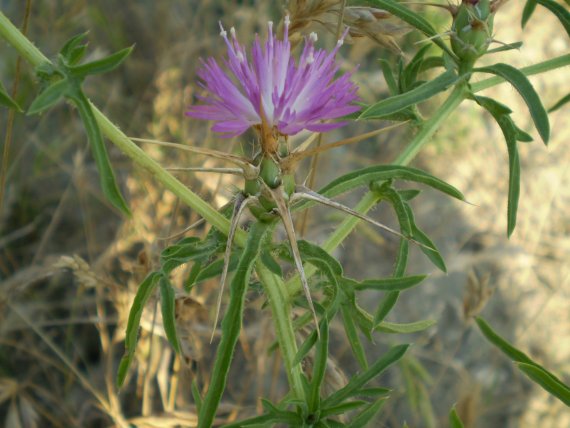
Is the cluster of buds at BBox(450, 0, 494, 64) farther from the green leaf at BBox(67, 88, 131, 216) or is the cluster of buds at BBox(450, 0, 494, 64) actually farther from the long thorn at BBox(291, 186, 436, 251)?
the green leaf at BBox(67, 88, 131, 216)

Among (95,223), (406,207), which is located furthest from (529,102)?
(95,223)

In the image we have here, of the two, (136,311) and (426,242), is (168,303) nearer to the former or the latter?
(136,311)

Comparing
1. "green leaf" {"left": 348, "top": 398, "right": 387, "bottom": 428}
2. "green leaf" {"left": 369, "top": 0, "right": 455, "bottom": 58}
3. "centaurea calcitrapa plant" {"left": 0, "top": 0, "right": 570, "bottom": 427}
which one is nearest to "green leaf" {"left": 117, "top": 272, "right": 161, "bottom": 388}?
"centaurea calcitrapa plant" {"left": 0, "top": 0, "right": 570, "bottom": 427}

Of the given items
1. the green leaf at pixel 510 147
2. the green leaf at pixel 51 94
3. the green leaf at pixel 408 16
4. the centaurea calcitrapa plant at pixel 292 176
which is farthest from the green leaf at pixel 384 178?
the green leaf at pixel 51 94

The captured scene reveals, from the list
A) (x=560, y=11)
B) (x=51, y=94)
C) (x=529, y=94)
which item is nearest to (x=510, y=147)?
(x=529, y=94)

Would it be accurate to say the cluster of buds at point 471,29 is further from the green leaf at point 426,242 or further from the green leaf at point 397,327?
the green leaf at point 397,327

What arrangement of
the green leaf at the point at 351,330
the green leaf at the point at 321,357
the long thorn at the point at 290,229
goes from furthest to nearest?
the green leaf at the point at 351,330
the green leaf at the point at 321,357
the long thorn at the point at 290,229

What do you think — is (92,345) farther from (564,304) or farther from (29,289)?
(564,304)
